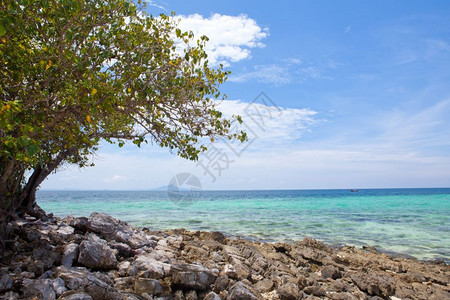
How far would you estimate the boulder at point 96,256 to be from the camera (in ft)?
23.9

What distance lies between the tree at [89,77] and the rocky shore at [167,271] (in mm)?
2035

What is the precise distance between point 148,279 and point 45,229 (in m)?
4.60

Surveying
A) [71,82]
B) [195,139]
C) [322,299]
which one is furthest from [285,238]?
[71,82]

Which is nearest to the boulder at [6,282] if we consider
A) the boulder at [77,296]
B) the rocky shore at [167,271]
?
the rocky shore at [167,271]

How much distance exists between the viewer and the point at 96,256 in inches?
290

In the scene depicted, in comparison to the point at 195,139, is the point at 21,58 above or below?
above

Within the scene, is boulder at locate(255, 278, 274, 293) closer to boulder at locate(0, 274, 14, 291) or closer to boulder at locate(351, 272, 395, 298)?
boulder at locate(351, 272, 395, 298)

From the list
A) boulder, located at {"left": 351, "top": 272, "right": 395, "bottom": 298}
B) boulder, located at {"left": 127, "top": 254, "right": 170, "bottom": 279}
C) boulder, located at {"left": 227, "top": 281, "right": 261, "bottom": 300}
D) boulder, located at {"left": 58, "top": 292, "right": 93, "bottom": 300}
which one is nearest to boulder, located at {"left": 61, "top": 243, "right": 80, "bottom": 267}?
boulder, located at {"left": 127, "top": 254, "right": 170, "bottom": 279}

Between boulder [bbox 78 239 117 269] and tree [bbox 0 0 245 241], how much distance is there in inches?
90.7

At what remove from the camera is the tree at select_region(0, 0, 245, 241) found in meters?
5.97

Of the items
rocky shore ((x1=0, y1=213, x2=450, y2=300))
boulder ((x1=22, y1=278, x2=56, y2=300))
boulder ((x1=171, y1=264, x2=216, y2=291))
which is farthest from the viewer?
boulder ((x1=171, y1=264, x2=216, y2=291))

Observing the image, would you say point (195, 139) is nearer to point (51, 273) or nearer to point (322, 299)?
point (51, 273)

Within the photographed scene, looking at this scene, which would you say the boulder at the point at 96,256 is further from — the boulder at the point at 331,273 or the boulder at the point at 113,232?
the boulder at the point at 331,273

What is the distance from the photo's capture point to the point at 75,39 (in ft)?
20.8
